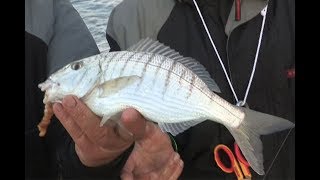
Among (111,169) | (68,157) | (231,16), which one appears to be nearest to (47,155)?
(68,157)

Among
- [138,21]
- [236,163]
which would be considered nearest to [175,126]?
[236,163]

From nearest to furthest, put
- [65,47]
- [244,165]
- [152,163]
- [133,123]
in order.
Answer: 1. [133,123]
2. [152,163]
3. [244,165]
4. [65,47]

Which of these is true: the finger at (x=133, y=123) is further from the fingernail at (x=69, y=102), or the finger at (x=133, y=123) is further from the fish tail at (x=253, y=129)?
the fish tail at (x=253, y=129)

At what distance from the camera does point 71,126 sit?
1358 millimetres

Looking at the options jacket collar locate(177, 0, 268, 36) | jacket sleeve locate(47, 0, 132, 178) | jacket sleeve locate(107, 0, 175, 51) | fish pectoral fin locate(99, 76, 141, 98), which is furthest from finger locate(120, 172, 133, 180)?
jacket collar locate(177, 0, 268, 36)

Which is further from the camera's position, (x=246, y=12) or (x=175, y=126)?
(x=246, y=12)

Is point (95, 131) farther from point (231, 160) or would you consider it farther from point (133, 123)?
point (231, 160)

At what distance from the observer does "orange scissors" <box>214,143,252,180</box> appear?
5.71 ft

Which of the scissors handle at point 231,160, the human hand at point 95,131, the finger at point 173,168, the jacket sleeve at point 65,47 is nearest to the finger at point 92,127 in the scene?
the human hand at point 95,131

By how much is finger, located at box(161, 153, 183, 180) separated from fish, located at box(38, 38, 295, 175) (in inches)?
8.6

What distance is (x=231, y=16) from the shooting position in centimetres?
180

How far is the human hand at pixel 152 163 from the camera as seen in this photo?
4.82ft

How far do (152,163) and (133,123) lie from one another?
291 mm
